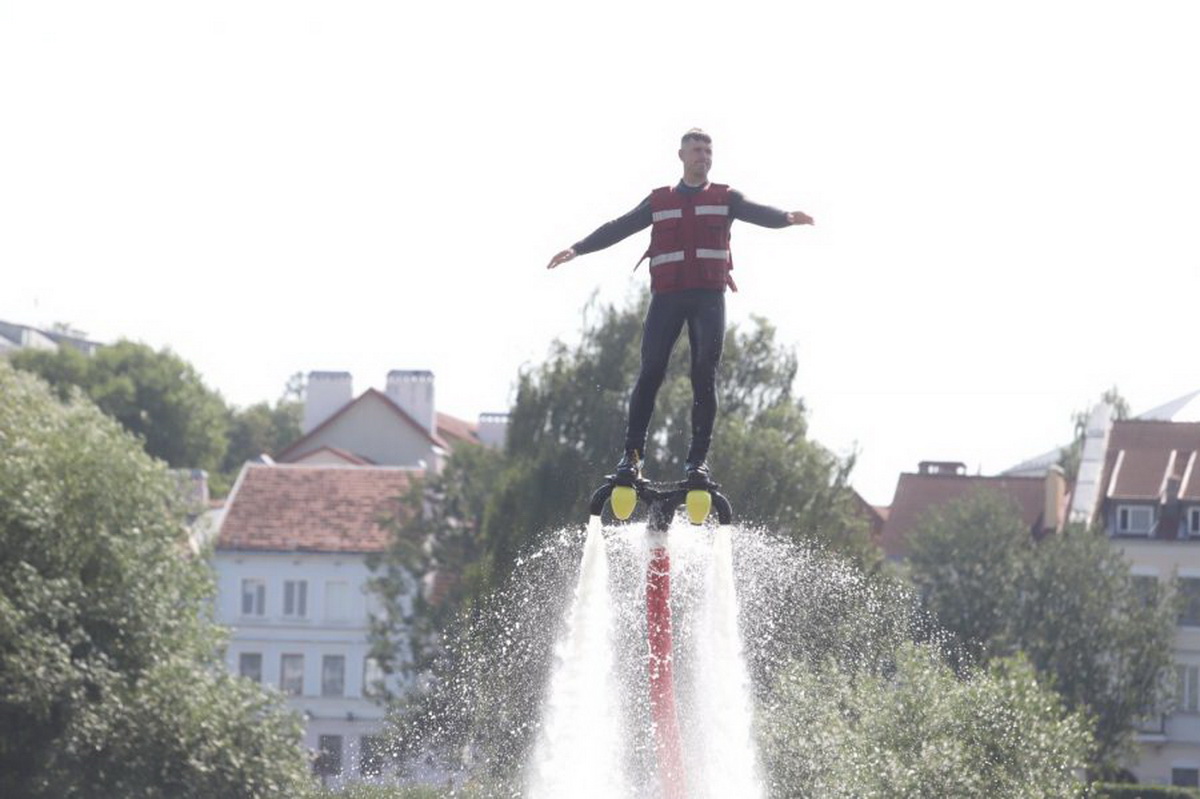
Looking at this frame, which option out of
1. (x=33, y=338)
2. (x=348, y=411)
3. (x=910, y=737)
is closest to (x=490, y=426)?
(x=348, y=411)

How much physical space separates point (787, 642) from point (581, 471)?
959 inches

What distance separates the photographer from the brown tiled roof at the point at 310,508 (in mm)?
86312

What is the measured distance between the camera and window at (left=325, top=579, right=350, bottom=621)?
3413 inches

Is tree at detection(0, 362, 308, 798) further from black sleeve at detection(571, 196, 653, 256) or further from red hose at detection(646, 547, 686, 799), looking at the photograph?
black sleeve at detection(571, 196, 653, 256)

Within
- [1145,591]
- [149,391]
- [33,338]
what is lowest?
[1145,591]

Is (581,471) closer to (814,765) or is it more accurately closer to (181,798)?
(181,798)

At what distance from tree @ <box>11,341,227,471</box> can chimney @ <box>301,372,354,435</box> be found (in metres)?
10.1

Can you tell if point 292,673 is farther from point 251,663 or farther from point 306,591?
point 306,591

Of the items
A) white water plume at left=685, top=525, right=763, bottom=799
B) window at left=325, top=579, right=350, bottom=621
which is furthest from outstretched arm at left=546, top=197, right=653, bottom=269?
window at left=325, top=579, right=350, bottom=621

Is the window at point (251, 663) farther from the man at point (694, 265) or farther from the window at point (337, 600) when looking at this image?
the man at point (694, 265)

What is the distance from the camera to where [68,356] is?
11906 centimetres

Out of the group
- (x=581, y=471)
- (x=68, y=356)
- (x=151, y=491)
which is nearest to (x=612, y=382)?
(x=581, y=471)

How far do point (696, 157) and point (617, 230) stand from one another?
84 centimetres

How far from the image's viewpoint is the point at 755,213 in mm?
16484
